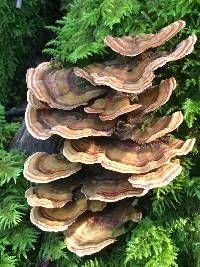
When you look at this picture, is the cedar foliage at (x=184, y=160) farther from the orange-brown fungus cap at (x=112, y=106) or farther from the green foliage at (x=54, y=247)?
the orange-brown fungus cap at (x=112, y=106)

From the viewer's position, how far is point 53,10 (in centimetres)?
523

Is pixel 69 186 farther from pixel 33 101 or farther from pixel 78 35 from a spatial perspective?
pixel 78 35

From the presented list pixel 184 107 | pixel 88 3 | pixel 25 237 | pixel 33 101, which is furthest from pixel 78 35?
pixel 25 237

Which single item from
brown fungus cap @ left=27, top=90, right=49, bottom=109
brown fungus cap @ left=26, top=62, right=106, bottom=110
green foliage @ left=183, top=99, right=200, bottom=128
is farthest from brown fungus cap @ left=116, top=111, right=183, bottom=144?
brown fungus cap @ left=27, top=90, right=49, bottom=109

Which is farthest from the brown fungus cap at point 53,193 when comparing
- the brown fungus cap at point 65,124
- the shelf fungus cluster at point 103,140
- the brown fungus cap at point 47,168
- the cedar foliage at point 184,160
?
the cedar foliage at point 184,160

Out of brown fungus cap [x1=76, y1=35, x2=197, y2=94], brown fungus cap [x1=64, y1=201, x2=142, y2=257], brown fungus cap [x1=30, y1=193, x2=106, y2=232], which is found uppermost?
brown fungus cap [x1=76, y1=35, x2=197, y2=94]

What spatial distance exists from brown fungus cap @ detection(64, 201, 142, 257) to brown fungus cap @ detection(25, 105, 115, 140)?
62cm

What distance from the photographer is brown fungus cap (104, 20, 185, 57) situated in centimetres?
290

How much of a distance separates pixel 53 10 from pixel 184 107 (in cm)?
259

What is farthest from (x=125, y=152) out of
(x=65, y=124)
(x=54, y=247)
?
(x=54, y=247)

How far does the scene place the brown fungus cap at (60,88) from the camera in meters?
3.11

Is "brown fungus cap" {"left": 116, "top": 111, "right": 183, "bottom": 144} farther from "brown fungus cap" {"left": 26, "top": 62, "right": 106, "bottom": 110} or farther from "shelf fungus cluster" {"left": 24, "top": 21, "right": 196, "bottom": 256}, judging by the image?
"brown fungus cap" {"left": 26, "top": 62, "right": 106, "bottom": 110}

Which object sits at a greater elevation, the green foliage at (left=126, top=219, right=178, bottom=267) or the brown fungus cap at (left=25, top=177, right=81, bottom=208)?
the brown fungus cap at (left=25, top=177, right=81, bottom=208)

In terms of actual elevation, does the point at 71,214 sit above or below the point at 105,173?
below
